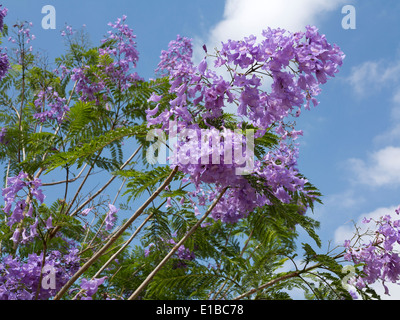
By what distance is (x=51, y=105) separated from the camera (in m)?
6.44

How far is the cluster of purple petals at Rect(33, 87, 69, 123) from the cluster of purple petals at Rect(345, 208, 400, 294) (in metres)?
4.25

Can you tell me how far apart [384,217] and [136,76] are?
3.77m

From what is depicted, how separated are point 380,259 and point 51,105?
4789 mm

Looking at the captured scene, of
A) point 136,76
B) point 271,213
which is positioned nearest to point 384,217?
point 271,213

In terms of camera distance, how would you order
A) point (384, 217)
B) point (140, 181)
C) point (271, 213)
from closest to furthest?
1. point (140, 181)
2. point (271, 213)
3. point (384, 217)

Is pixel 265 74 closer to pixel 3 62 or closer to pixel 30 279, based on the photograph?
pixel 30 279

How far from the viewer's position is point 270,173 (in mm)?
3273

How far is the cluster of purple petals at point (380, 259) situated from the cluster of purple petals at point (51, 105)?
4253 mm

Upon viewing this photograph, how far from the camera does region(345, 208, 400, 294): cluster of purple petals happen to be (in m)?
3.57

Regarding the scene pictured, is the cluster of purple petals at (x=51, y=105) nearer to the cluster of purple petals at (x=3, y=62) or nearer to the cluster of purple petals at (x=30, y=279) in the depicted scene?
the cluster of purple petals at (x=3, y=62)

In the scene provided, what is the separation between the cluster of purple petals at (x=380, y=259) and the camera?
3.57 m

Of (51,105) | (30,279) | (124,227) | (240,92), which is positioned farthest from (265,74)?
(51,105)

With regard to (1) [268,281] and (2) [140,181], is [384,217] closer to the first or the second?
(1) [268,281]

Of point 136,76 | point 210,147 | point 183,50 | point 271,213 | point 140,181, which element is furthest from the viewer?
point 183,50
